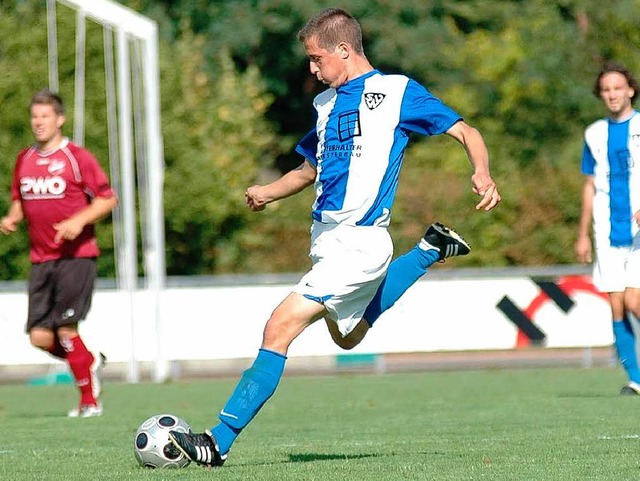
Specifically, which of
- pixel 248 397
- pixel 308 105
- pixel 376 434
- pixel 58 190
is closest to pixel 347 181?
pixel 248 397

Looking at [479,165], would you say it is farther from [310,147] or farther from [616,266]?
[616,266]

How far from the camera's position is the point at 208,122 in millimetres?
31031

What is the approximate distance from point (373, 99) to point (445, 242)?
3.38ft

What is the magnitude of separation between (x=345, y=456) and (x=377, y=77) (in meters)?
1.84

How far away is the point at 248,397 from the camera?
21.9ft

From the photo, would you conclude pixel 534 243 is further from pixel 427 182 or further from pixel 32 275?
pixel 32 275

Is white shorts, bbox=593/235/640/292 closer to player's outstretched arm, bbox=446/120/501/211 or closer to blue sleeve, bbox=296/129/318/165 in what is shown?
blue sleeve, bbox=296/129/318/165

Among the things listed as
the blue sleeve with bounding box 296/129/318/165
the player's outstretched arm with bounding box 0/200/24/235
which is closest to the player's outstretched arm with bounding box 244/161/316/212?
the blue sleeve with bounding box 296/129/318/165

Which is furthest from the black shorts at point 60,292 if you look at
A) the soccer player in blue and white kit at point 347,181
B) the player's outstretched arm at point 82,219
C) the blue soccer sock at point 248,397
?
the blue soccer sock at point 248,397

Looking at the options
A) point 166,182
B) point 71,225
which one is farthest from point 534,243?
point 71,225

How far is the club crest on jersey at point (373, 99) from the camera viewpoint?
700 centimetres

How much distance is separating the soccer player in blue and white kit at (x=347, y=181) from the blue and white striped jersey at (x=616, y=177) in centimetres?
437

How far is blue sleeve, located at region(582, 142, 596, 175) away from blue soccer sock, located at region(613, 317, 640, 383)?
1.15 meters

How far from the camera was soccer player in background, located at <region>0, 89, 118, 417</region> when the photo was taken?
10.6 metres
